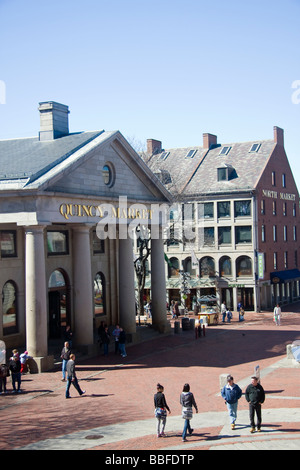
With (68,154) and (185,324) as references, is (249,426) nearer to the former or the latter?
(68,154)

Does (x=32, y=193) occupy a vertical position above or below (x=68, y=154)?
below

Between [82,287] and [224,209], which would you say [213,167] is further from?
[82,287]

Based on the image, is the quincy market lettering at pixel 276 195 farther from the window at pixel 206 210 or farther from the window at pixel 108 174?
the window at pixel 108 174

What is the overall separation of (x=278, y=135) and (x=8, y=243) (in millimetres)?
40926

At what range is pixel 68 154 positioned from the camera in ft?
101

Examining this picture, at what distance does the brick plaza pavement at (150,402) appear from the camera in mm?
16891

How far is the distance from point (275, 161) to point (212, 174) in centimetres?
693

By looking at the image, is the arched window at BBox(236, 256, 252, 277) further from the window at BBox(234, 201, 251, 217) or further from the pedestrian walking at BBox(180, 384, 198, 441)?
the pedestrian walking at BBox(180, 384, 198, 441)

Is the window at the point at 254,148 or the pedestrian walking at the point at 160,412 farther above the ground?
the window at the point at 254,148

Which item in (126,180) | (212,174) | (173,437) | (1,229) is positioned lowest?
(173,437)

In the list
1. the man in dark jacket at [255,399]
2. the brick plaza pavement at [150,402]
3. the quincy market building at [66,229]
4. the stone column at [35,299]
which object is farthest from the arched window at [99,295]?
the man in dark jacket at [255,399]

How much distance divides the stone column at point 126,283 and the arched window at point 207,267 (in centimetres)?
2555
